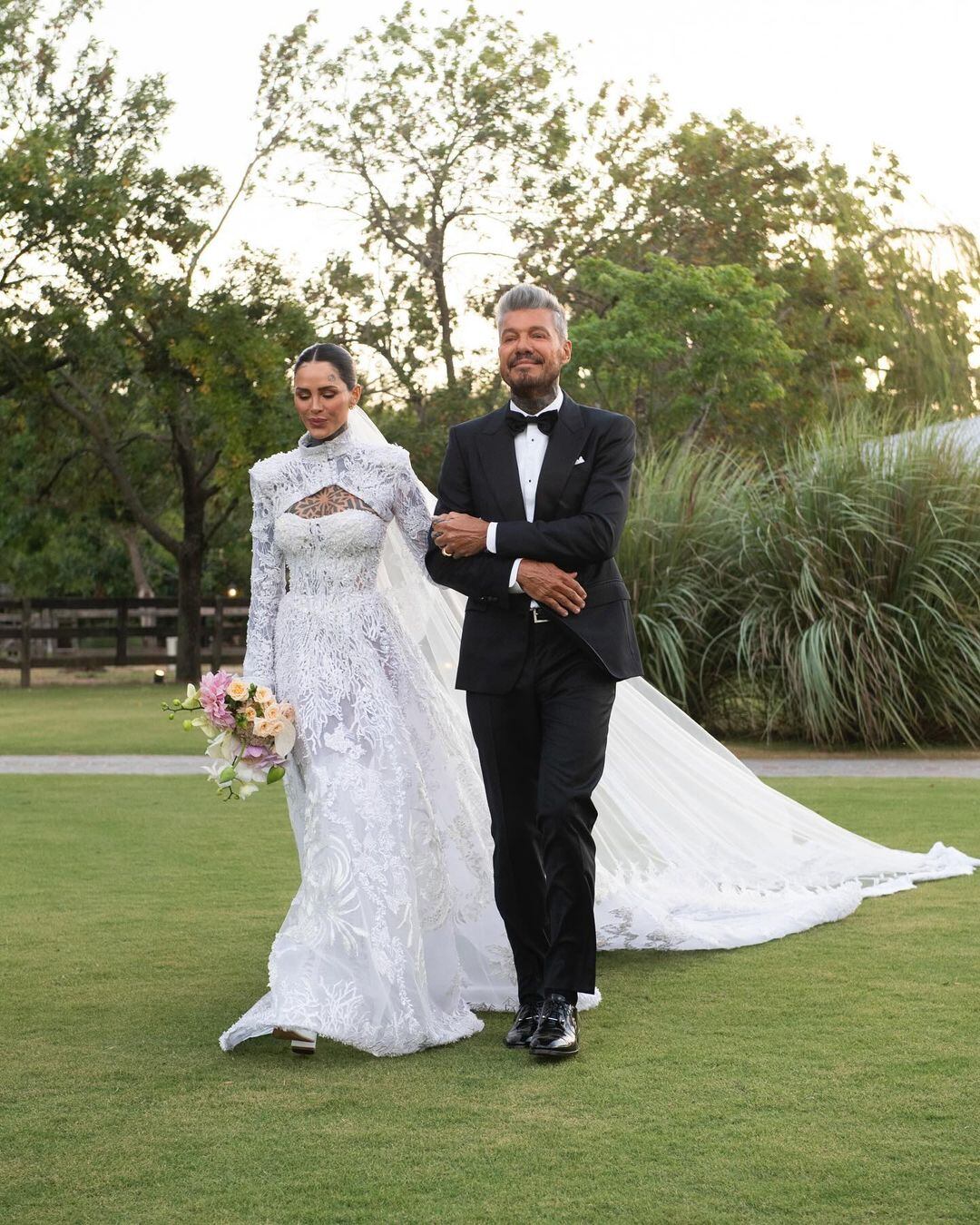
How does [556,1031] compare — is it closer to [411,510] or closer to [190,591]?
[411,510]

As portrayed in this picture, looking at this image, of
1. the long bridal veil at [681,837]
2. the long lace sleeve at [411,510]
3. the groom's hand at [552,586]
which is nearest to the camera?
the groom's hand at [552,586]

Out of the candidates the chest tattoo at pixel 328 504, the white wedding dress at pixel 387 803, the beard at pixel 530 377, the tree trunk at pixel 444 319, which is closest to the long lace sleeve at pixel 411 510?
the white wedding dress at pixel 387 803

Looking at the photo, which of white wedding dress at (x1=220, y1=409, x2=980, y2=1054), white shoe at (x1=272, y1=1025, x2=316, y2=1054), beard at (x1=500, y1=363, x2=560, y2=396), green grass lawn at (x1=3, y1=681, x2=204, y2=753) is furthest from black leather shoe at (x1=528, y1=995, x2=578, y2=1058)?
green grass lawn at (x1=3, y1=681, x2=204, y2=753)

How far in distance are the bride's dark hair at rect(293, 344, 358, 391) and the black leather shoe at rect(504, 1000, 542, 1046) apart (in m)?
2.15

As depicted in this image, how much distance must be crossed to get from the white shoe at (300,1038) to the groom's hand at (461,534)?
151cm

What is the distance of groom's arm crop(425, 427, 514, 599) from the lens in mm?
4867

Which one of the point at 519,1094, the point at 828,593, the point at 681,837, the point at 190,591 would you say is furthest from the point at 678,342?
the point at 519,1094

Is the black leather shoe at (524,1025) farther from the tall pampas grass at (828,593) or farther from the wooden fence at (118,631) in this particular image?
the wooden fence at (118,631)

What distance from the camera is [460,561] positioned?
4.97m

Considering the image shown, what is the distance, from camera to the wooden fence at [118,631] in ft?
96.5

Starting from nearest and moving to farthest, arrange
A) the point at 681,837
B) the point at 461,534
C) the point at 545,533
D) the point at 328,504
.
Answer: the point at 545,533, the point at 461,534, the point at 328,504, the point at 681,837

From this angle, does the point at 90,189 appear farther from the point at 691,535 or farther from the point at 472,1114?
the point at 472,1114

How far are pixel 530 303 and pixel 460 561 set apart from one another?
82cm

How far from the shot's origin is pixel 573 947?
4.82m
